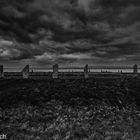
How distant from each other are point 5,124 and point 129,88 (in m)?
9.44

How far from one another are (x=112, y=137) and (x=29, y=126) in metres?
3.46

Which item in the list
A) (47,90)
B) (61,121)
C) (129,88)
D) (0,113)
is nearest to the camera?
(61,121)

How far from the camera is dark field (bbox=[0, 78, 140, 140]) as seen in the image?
5191 millimetres

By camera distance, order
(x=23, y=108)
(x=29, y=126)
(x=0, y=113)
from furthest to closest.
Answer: (x=23, y=108)
(x=0, y=113)
(x=29, y=126)

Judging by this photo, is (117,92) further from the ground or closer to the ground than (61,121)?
further from the ground

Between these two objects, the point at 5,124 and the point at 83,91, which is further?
the point at 83,91

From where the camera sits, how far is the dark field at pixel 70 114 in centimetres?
519

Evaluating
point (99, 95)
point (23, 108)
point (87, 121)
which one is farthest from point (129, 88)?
point (23, 108)

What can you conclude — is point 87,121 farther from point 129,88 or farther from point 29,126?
point 129,88

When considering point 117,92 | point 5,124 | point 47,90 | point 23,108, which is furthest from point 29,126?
point 117,92

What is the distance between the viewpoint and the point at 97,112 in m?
7.05

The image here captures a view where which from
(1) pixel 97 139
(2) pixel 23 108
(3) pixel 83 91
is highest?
(3) pixel 83 91

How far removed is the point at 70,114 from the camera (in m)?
6.78

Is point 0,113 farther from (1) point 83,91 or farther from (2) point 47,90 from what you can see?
(1) point 83,91
